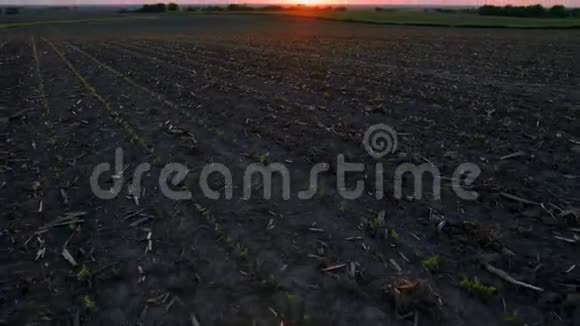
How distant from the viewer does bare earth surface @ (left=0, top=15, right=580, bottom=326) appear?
382cm

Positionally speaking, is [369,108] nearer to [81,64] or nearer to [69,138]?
[69,138]

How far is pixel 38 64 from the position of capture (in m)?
19.2

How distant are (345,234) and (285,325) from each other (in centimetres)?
158

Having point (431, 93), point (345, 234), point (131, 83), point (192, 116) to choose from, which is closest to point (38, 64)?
point (131, 83)
